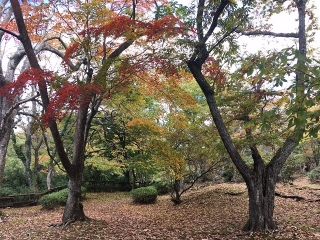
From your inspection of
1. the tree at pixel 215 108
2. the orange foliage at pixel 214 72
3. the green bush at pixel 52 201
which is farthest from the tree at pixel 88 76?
the green bush at pixel 52 201

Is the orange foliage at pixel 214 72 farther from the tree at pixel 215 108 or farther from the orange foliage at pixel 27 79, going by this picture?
the orange foliage at pixel 27 79

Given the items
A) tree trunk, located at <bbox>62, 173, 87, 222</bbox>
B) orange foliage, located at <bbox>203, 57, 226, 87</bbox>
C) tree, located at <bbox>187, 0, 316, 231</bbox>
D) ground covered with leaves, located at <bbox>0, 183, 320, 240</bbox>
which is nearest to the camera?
tree, located at <bbox>187, 0, 316, 231</bbox>

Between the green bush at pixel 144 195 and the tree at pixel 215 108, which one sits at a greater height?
the tree at pixel 215 108

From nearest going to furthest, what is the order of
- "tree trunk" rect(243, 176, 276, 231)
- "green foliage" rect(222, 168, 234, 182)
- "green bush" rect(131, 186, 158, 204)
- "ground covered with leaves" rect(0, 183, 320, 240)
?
"tree trunk" rect(243, 176, 276, 231)
"ground covered with leaves" rect(0, 183, 320, 240)
"green bush" rect(131, 186, 158, 204)
"green foliage" rect(222, 168, 234, 182)

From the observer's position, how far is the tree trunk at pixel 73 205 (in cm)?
734

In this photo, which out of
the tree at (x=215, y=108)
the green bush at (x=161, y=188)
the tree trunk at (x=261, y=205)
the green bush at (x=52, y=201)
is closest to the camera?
the tree at (x=215, y=108)

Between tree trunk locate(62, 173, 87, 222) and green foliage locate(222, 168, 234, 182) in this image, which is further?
green foliage locate(222, 168, 234, 182)

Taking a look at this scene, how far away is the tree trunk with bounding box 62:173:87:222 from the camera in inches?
289

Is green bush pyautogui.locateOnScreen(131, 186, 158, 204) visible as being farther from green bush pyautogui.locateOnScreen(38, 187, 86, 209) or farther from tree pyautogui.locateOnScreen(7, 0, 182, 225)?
tree pyautogui.locateOnScreen(7, 0, 182, 225)

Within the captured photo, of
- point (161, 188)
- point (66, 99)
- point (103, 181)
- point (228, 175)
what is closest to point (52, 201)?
point (103, 181)

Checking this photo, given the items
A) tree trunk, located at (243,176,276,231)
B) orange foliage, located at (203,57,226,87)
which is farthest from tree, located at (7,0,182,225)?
tree trunk, located at (243,176,276,231)

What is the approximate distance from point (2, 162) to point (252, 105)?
7972 mm

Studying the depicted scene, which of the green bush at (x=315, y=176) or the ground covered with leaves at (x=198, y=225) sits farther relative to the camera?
the green bush at (x=315, y=176)

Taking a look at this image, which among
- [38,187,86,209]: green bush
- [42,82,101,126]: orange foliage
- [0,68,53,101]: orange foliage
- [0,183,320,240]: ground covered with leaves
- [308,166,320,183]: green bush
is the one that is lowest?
[0,183,320,240]: ground covered with leaves
